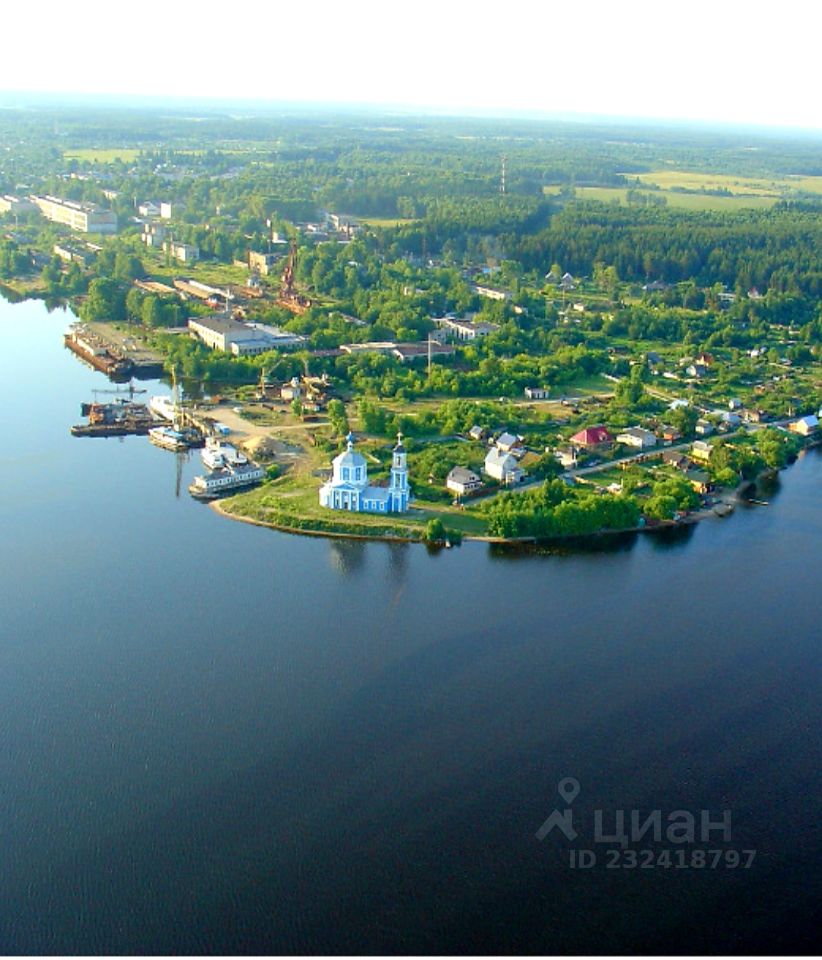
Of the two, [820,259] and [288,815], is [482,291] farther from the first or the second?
[288,815]

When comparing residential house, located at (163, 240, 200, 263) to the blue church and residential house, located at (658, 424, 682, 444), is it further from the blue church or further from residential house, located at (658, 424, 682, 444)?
the blue church

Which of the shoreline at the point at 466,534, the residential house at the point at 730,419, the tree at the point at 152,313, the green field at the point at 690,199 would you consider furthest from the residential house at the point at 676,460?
the green field at the point at 690,199

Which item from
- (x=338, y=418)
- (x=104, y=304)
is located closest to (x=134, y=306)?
(x=104, y=304)

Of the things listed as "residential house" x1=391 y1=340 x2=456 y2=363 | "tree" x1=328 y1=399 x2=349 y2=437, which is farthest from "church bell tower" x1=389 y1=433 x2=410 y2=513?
"residential house" x1=391 y1=340 x2=456 y2=363

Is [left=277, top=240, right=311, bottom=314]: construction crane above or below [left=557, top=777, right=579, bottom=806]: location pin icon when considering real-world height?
above

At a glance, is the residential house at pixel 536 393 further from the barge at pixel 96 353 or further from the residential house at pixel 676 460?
the barge at pixel 96 353

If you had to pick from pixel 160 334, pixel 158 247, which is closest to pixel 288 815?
pixel 160 334
